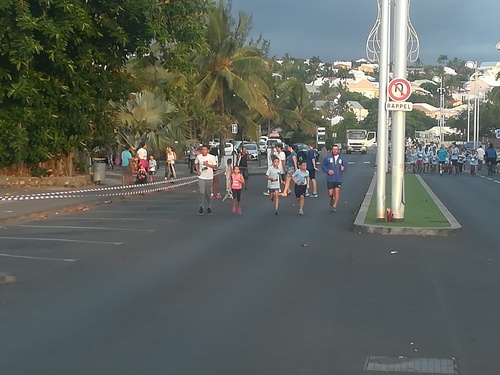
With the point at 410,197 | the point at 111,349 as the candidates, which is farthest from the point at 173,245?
the point at 410,197

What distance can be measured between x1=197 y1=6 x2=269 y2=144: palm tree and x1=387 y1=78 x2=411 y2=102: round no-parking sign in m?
31.7

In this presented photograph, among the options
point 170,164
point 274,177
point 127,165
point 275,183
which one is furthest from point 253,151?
point 275,183

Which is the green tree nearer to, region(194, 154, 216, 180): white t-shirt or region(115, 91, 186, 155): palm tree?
region(194, 154, 216, 180): white t-shirt

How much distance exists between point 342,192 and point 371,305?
71.8 ft

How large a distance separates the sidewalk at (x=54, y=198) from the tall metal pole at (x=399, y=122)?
8.96 metres

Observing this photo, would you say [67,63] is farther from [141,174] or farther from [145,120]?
[145,120]

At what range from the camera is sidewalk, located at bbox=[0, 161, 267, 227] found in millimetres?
21328

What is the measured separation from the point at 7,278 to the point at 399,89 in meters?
10.2

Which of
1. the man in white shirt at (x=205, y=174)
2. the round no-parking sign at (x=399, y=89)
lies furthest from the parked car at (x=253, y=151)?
the round no-parking sign at (x=399, y=89)

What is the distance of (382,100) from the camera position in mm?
18969

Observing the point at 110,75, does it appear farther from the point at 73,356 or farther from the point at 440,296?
the point at 73,356

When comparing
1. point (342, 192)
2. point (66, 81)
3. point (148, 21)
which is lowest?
point (342, 192)

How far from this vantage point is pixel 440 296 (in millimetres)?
10516

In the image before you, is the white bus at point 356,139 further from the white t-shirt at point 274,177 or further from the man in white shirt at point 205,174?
the man in white shirt at point 205,174
